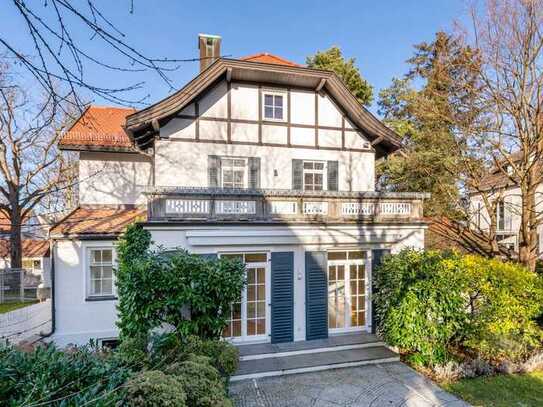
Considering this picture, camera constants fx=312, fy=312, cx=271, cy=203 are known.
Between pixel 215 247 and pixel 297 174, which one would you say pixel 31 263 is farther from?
pixel 297 174

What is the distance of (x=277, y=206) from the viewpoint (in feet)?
29.2

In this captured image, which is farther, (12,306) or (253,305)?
(12,306)

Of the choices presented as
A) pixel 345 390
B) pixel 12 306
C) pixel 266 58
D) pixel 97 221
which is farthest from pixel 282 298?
Answer: pixel 12 306

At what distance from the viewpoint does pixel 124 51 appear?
284cm

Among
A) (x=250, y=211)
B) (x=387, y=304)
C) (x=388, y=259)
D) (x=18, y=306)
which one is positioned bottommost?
(x=18, y=306)

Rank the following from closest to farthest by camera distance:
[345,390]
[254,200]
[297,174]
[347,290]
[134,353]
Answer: [134,353], [345,390], [254,200], [347,290], [297,174]

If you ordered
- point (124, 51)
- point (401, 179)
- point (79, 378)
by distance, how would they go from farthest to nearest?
1. point (401, 179)
2. point (79, 378)
3. point (124, 51)

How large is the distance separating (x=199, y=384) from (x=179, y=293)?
105 inches

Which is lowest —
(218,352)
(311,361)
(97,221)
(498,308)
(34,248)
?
(311,361)

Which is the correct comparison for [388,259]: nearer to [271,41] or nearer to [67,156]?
[271,41]

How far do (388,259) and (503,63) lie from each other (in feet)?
26.1

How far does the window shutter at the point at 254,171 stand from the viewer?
1117 cm

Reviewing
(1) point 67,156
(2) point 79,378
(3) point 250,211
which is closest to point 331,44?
(3) point 250,211

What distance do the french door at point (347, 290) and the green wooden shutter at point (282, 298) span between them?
1.32 m
